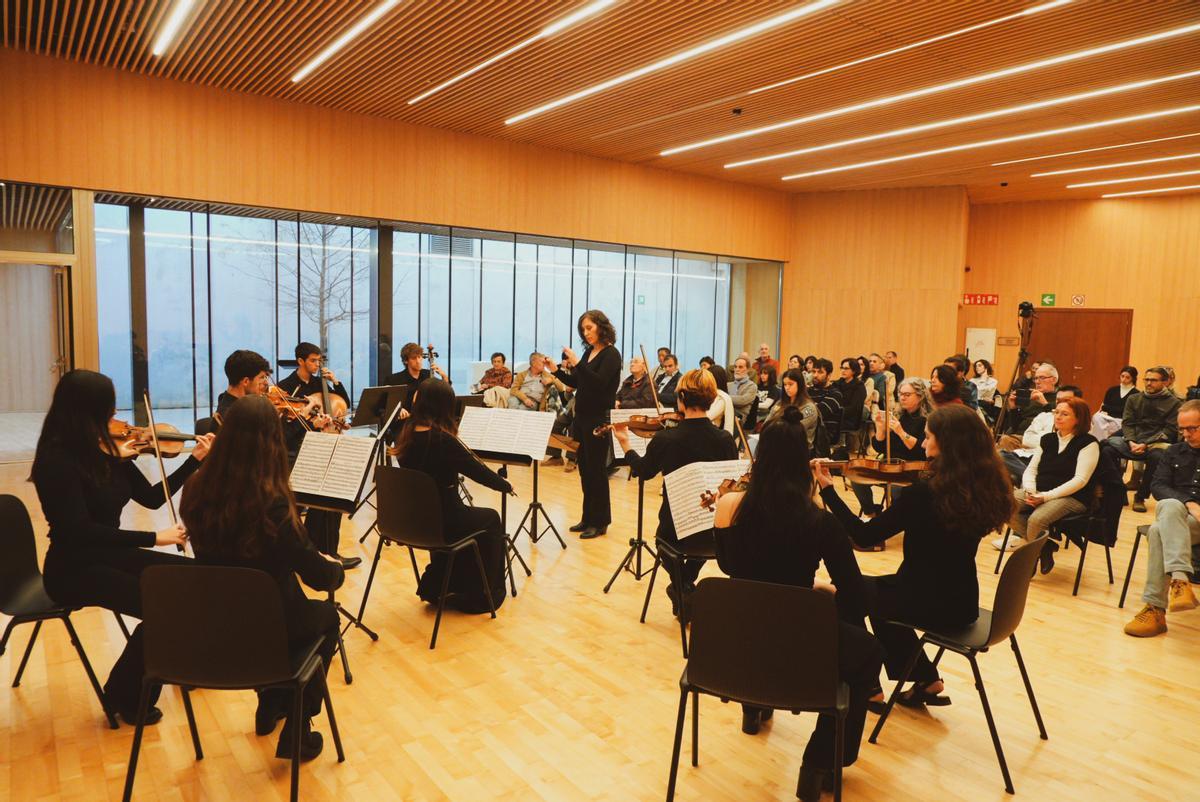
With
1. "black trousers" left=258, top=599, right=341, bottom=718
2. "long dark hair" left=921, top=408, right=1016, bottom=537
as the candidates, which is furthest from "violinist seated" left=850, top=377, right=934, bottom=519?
"black trousers" left=258, top=599, right=341, bottom=718

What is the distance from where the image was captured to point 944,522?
2.85m

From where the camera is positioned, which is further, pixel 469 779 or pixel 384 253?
pixel 384 253

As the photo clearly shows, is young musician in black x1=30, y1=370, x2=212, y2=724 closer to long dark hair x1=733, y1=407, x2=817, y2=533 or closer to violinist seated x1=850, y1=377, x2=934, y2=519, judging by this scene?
long dark hair x1=733, y1=407, x2=817, y2=533

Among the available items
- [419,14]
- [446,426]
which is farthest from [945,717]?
[419,14]

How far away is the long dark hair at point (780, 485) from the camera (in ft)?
8.45

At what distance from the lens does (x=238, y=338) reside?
967cm

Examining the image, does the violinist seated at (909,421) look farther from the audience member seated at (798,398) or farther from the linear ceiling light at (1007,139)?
the linear ceiling light at (1007,139)

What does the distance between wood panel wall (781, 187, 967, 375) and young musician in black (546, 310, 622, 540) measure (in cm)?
965

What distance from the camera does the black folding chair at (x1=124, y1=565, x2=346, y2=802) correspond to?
7.50 ft

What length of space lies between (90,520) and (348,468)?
43.6 inches

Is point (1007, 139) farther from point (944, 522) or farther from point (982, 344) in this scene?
point (944, 522)

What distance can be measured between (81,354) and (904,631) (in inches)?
334

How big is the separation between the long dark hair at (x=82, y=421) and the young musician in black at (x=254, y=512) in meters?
0.64

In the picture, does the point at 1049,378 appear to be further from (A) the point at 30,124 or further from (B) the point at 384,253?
(A) the point at 30,124
